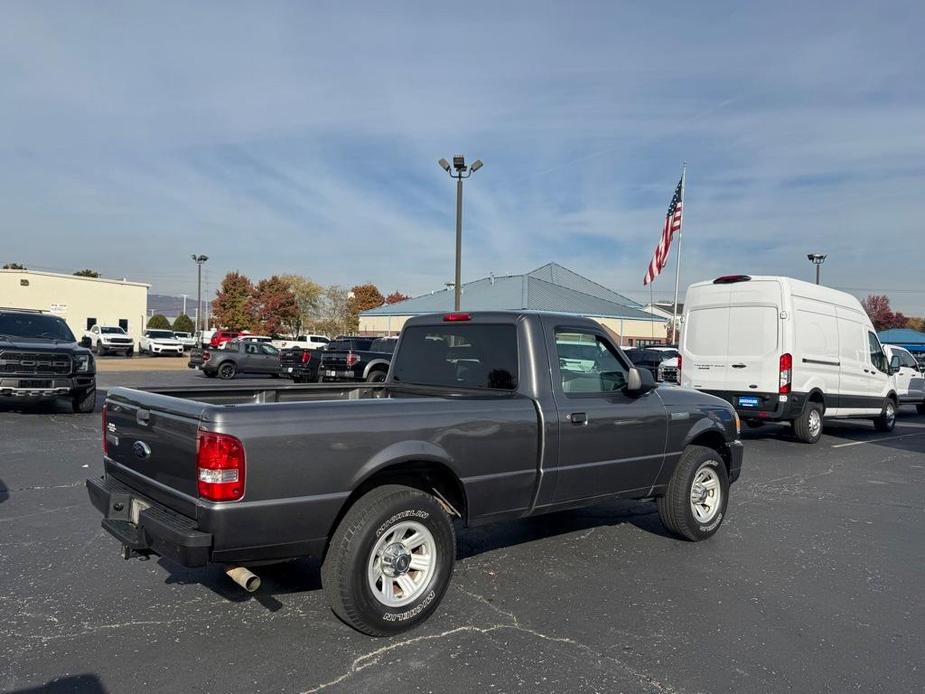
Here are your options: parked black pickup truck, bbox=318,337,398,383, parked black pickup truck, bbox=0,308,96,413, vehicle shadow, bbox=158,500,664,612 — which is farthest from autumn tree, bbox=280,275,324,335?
vehicle shadow, bbox=158,500,664,612

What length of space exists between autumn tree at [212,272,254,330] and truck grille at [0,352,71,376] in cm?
5585

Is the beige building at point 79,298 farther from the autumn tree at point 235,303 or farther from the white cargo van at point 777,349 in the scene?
the white cargo van at point 777,349

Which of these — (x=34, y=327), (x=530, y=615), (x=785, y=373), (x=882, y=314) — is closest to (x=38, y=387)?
(x=34, y=327)

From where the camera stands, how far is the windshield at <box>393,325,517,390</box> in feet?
15.9

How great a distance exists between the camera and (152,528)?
359cm

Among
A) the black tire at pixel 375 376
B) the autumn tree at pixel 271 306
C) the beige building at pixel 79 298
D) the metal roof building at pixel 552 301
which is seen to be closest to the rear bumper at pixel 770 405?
the black tire at pixel 375 376

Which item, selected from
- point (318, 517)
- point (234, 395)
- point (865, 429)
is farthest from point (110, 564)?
point (865, 429)

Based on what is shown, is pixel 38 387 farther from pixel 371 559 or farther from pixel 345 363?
pixel 371 559

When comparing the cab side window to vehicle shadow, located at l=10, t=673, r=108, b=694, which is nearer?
vehicle shadow, located at l=10, t=673, r=108, b=694

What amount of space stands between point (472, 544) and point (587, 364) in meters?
1.74

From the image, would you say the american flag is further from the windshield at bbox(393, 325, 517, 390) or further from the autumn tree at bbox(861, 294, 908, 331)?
the autumn tree at bbox(861, 294, 908, 331)

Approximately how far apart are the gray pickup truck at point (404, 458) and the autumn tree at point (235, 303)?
209 feet

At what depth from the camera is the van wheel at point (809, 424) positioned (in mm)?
11688

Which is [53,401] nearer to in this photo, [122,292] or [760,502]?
[760,502]
